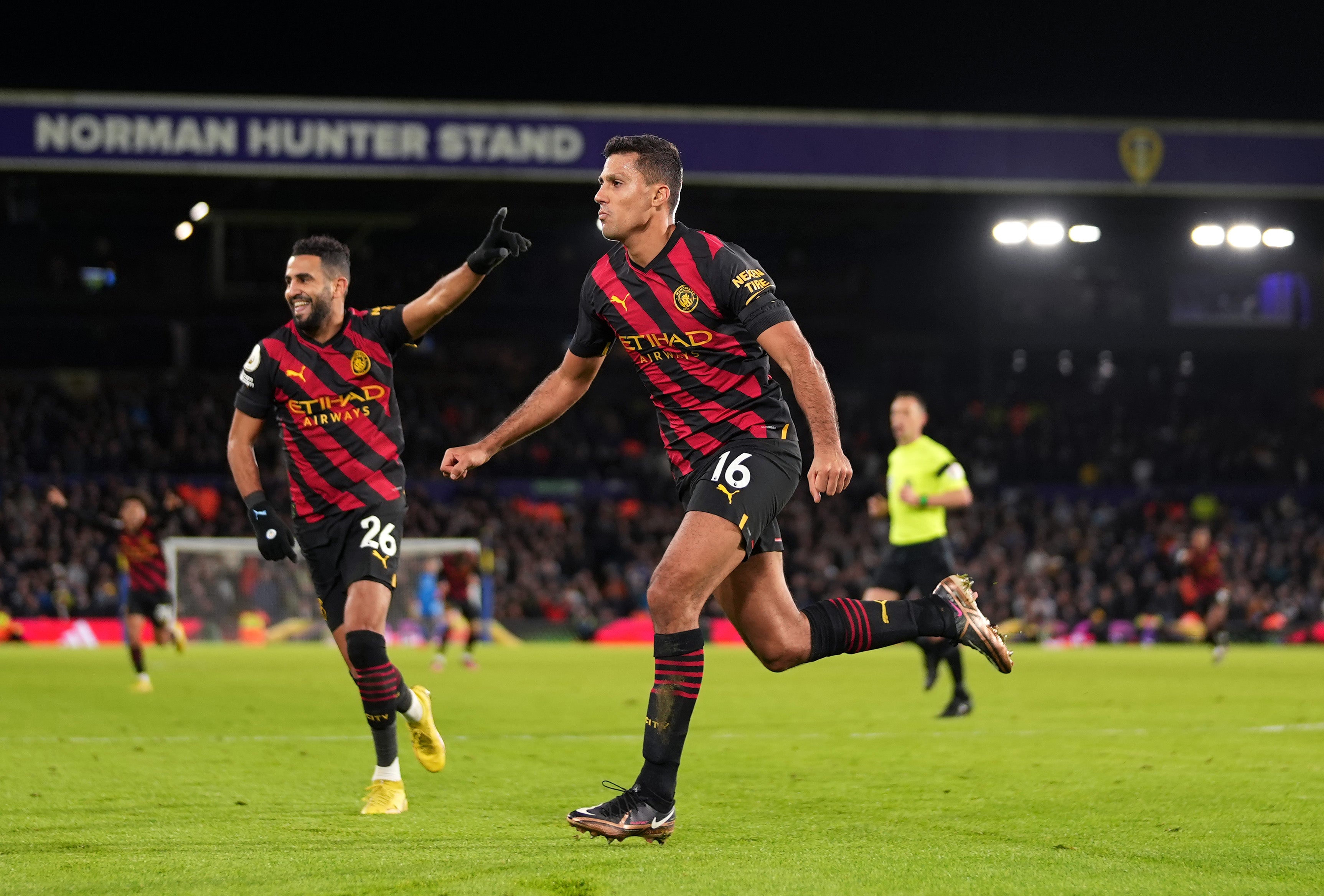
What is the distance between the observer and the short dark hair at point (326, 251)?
6875 mm

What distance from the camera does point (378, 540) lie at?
671cm

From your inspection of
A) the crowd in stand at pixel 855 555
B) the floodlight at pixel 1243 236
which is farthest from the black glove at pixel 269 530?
the floodlight at pixel 1243 236

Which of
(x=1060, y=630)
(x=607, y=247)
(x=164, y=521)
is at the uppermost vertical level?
(x=607, y=247)

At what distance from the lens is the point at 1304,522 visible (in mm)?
34938

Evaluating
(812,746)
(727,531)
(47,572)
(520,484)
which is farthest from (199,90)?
(727,531)

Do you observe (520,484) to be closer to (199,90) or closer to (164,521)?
(199,90)

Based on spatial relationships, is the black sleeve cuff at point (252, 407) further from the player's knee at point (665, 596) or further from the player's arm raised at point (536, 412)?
the player's knee at point (665, 596)

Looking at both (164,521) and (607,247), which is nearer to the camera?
(164,521)

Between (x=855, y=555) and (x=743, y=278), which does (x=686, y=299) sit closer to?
(x=743, y=278)

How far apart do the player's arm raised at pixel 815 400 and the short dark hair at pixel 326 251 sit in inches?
99.6

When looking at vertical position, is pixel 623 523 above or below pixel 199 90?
below

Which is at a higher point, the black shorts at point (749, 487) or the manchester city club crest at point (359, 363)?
the manchester city club crest at point (359, 363)

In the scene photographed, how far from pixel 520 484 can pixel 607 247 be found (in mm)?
6263

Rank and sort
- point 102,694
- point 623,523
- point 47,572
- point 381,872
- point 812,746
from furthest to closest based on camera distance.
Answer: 1. point 623,523
2. point 47,572
3. point 102,694
4. point 812,746
5. point 381,872
